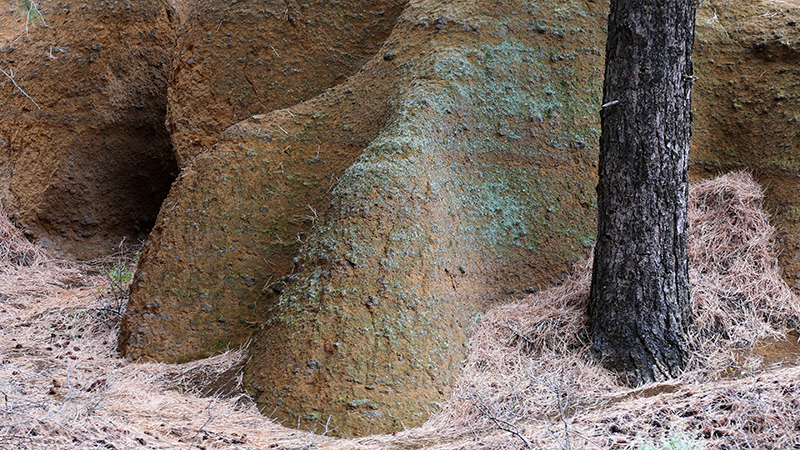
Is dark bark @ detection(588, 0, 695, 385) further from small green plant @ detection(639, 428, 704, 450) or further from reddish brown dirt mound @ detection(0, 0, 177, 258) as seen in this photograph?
reddish brown dirt mound @ detection(0, 0, 177, 258)

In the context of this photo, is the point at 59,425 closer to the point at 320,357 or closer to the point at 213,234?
the point at 320,357

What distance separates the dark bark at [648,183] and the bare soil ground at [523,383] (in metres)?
0.25

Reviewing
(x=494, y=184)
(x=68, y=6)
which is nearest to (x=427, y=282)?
(x=494, y=184)

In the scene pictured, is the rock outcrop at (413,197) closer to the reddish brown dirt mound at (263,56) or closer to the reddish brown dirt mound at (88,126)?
the reddish brown dirt mound at (263,56)

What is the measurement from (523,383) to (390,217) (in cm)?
143

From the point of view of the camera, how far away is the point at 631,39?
448 centimetres

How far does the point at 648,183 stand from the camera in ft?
14.6

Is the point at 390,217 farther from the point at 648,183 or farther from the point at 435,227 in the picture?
the point at 648,183

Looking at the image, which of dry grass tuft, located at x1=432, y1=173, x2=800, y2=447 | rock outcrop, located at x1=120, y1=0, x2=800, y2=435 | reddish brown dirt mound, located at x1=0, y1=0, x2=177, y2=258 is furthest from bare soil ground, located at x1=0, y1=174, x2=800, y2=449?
reddish brown dirt mound, located at x1=0, y1=0, x2=177, y2=258

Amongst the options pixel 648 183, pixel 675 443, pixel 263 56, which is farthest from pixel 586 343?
pixel 263 56

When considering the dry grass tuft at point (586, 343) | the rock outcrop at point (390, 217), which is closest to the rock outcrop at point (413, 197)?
the rock outcrop at point (390, 217)

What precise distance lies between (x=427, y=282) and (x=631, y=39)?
2.08 meters

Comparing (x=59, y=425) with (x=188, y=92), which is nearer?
(x=59, y=425)

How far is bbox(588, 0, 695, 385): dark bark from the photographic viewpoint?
4.45 m
